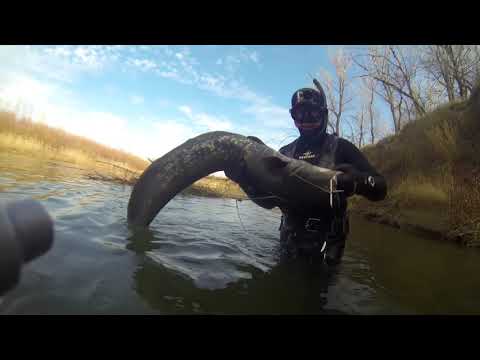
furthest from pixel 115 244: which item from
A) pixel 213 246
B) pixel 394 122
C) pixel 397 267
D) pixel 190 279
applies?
pixel 394 122

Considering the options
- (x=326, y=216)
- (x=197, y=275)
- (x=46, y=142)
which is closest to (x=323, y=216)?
(x=326, y=216)

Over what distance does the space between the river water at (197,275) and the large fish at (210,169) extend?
48cm

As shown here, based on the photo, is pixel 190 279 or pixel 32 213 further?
pixel 190 279

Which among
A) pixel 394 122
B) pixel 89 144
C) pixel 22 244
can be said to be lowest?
A: pixel 22 244

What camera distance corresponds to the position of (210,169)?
3131 millimetres

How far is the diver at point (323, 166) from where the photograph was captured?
2.72 m

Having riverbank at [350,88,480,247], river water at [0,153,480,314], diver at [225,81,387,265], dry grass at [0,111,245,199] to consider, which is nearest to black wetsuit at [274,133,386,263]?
diver at [225,81,387,265]

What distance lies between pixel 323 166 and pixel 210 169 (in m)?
1.44

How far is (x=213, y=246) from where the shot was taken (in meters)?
3.48

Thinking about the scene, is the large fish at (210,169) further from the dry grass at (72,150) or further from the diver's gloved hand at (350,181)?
the dry grass at (72,150)

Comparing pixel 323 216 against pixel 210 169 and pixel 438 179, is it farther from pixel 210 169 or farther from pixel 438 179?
pixel 438 179

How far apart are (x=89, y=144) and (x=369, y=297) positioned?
17725mm

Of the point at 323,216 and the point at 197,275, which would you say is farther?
the point at 323,216
